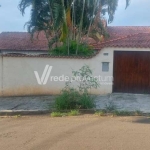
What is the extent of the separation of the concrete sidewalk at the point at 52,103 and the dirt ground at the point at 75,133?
1142 mm

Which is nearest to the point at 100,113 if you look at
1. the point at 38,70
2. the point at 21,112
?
the point at 21,112

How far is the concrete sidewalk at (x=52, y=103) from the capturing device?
963 cm

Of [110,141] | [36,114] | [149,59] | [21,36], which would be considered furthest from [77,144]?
[21,36]

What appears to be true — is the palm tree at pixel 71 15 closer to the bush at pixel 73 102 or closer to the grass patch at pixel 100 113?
Result: the bush at pixel 73 102

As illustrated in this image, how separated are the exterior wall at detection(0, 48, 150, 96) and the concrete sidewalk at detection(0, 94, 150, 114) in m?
0.65

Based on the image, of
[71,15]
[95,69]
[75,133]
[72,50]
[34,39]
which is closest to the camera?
[75,133]

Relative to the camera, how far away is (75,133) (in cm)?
641

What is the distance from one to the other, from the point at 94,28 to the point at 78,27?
169 centimetres

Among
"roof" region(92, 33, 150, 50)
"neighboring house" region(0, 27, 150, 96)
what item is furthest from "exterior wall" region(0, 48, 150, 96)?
"roof" region(92, 33, 150, 50)

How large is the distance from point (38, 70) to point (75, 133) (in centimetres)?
753

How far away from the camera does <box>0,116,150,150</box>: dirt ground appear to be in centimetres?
543

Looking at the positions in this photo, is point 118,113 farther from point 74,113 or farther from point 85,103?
point 74,113

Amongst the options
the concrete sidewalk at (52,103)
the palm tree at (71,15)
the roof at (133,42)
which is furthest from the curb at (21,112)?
the palm tree at (71,15)

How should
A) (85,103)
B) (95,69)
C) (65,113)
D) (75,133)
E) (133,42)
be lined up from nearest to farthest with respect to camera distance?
(75,133) → (65,113) → (85,103) → (95,69) → (133,42)
